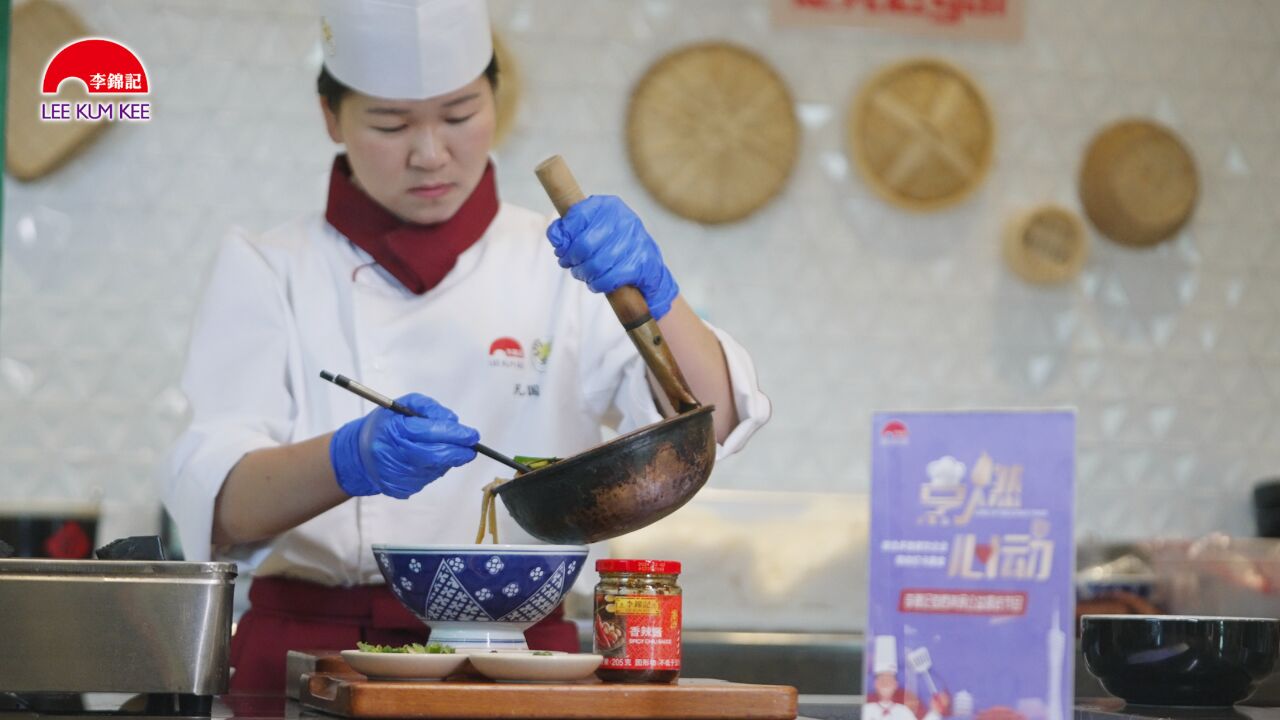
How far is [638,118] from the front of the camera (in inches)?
139

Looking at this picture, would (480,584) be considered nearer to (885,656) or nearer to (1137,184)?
(885,656)

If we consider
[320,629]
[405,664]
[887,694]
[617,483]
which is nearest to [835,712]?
[887,694]

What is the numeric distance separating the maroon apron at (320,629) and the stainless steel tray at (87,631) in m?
0.52

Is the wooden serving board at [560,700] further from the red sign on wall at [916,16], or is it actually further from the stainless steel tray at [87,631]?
the red sign on wall at [916,16]

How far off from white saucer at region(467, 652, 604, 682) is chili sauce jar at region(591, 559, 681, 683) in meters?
0.04

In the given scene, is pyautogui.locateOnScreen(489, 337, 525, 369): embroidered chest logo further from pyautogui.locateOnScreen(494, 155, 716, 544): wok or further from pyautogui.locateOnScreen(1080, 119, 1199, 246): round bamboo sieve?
pyautogui.locateOnScreen(1080, 119, 1199, 246): round bamboo sieve

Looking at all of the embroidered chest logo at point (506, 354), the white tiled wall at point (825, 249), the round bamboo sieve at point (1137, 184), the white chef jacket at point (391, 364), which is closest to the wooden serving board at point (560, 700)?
the white chef jacket at point (391, 364)

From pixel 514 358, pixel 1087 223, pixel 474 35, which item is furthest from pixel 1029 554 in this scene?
pixel 1087 223

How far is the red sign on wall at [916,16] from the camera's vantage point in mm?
3631

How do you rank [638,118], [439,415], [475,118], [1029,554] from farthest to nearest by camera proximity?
[638,118] < [475,118] < [439,415] < [1029,554]

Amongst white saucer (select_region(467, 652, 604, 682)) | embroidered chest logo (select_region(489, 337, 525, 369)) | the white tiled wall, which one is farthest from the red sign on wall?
white saucer (select_region(467, 652, 604, 682))

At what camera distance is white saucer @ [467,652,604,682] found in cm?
124

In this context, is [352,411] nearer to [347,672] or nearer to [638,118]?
[347,672]

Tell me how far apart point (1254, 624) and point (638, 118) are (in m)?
2.32
